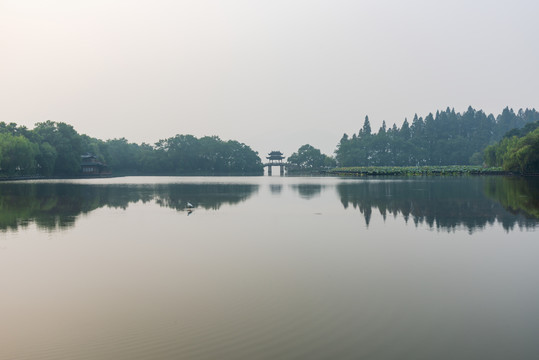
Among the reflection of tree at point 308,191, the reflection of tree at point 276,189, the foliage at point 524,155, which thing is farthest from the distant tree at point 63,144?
the foliage at point 524,155

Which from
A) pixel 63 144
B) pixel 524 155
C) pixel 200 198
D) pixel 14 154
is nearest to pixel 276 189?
pixel 200 198

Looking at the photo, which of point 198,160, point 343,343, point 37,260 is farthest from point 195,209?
point 198,160

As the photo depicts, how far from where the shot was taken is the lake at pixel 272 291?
4988 millimetres

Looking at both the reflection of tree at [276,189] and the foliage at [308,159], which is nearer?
the reflection of tree at [276,189]

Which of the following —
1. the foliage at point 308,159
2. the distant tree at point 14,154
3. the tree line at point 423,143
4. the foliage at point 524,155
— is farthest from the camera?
the foliage at point 308,159

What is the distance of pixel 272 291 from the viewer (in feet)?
23.4

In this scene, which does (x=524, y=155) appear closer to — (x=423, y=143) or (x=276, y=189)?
(x=276, y=189)

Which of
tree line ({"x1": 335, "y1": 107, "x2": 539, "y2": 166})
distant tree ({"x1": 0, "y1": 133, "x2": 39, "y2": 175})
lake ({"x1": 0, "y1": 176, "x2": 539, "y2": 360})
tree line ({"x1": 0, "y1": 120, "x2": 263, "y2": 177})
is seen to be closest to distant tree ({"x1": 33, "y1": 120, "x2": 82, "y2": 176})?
tree line ({"x1": 0, "y1": 120, "x2": 263, "y2": 177})

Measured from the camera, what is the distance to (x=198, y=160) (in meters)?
111

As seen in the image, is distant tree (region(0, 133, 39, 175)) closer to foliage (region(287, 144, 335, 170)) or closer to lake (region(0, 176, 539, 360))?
lake (region(0, 176, 539, 360))

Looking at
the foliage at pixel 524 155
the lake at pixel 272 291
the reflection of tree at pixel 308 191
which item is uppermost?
the foliage at pixel 524 155

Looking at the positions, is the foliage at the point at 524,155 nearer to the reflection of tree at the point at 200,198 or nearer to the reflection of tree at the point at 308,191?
the reflection of tree at the point at 308,191

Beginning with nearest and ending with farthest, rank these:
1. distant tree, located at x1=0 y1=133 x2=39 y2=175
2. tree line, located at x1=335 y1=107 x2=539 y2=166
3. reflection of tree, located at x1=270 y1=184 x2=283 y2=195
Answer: reflection of tree, located at x1=270 y1=184 x2=283 y2=195, distant tree, located at x1=0 y1=133 x2=39 y2=175, tree line, located at x1=335 y1=107 x2=539 y2=166

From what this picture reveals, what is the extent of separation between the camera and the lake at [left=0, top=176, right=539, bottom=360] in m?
4.99
